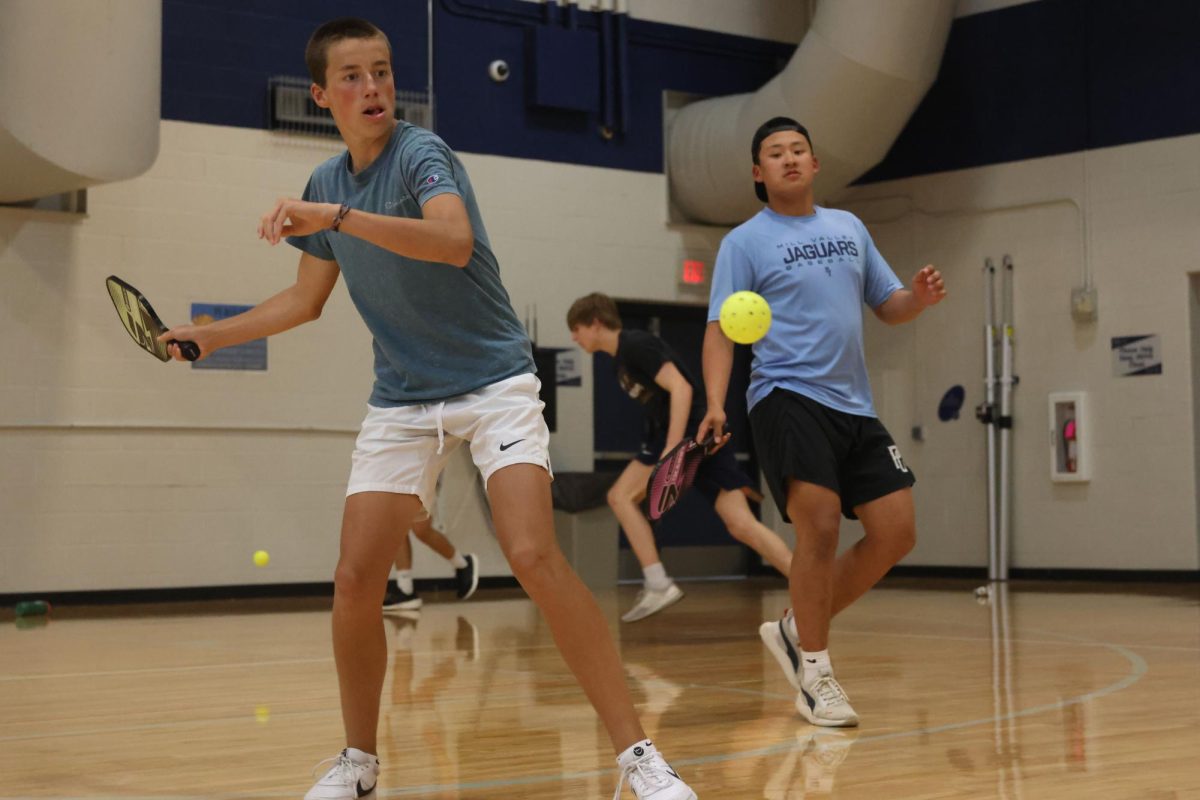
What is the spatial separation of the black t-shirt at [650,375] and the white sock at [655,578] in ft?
2.38

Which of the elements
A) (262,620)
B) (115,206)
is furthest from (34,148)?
(262,620)

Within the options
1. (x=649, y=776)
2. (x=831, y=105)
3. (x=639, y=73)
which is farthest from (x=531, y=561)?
(x=639, y=73)

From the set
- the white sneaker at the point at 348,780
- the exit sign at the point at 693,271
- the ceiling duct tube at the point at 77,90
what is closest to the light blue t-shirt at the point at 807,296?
the white sneaker at the point at 348,780

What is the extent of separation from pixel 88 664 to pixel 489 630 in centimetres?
226

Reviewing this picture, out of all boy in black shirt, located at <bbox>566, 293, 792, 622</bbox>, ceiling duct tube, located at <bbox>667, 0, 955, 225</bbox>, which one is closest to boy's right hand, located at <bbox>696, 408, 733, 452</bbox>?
boy in black shirt, located at <bbox>566, 293, 792, 622</bbox>

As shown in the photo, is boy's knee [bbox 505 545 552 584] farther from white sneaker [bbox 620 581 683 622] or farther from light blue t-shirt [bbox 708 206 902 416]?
white sneaker [bbox 620 581 683 622]

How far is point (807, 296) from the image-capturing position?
4.39 meters

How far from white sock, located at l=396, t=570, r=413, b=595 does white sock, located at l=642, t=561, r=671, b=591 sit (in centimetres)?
212

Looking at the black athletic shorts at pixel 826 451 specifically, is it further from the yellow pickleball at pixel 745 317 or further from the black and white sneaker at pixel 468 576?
the black and white sneaker at pixel 468 576

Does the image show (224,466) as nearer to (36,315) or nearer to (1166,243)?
(36,315)

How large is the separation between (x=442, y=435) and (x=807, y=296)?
1666 mm

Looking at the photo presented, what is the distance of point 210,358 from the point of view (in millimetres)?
10734

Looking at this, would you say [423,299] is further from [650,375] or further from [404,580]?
[404,580]

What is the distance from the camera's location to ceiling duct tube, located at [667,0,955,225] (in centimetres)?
1133
